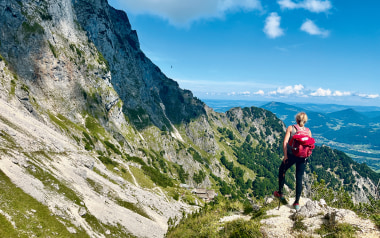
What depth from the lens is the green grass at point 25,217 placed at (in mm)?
26781

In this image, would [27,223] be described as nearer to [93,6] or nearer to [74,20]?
[74,20]

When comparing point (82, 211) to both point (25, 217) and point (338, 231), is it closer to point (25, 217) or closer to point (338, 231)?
point (25, 217)

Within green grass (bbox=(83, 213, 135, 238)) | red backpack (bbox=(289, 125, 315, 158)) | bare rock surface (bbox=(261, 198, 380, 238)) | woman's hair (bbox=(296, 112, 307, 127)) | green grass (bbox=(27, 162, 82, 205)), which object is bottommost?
green grass (bbox=(83, 213, 135, 238))

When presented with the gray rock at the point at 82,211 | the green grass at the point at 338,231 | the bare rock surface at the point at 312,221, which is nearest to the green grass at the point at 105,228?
the gray rock at the point at 82,211

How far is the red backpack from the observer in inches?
531

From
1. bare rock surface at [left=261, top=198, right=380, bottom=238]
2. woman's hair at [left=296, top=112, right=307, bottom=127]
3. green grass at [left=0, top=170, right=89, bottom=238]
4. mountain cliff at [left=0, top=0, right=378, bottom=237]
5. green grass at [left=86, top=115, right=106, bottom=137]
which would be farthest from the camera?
green grass at [left=86, top=115, right=106, bottom=137]

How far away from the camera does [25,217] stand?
2961 cm

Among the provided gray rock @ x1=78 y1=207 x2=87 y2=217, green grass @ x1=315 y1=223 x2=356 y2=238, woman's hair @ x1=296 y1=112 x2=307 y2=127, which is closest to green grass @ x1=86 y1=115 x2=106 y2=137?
gray rock @ x1=78 y1=207 x2=87 y2=217

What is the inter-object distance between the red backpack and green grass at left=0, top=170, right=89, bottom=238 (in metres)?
35.4

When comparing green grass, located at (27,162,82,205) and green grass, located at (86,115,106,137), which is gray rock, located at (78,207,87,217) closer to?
green grass, located at (27,162,82,205)

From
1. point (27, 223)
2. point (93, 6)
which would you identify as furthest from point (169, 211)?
point (93, 6)

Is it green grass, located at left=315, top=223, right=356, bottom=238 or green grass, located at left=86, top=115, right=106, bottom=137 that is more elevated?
green grass, located at left=315, top=223, right=356, bottom=238

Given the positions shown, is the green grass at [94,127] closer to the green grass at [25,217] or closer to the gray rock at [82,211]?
the gray rock at [82,211]

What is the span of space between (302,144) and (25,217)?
128ft
